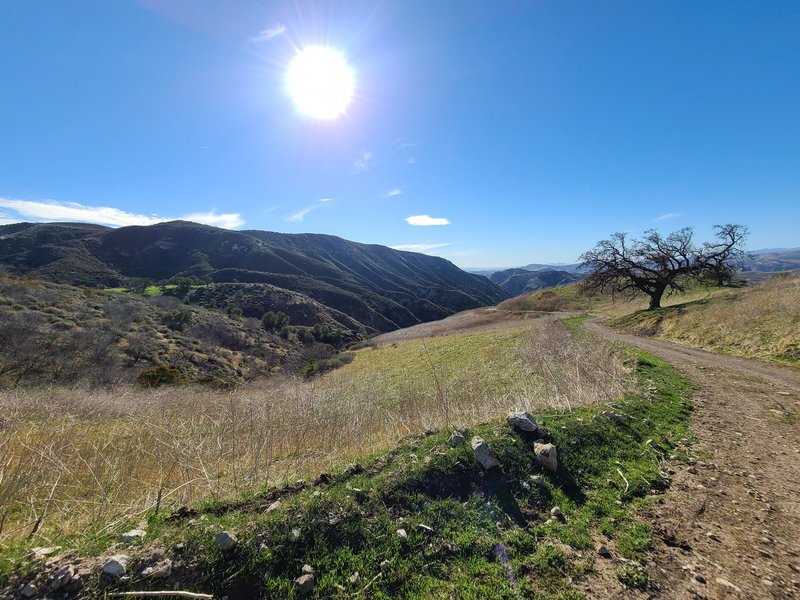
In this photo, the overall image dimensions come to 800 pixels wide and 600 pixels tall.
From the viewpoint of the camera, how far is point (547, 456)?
460 cm

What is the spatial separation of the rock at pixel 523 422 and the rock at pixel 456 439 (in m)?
0.90

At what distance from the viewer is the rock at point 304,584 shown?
2789mm

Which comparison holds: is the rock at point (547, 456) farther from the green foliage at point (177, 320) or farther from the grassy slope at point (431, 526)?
the green foliage at point (177, 320)

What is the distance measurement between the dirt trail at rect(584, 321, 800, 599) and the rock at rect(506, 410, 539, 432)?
5.48ft

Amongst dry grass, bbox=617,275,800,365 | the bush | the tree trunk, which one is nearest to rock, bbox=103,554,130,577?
dry grass, bbox=617,275,800,365

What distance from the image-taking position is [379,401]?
11305 millimetres

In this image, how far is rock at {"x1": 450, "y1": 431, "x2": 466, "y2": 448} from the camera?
16.3 feet

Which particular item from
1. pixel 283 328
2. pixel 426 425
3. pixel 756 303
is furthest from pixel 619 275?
pixel 283 328

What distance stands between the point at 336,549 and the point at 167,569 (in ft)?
4.64

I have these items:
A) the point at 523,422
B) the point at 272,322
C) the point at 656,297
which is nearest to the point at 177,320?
the point at 272,322

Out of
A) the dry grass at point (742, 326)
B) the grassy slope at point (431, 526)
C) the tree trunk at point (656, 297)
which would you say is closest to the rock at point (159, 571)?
the grassy slope at point (431, 526)

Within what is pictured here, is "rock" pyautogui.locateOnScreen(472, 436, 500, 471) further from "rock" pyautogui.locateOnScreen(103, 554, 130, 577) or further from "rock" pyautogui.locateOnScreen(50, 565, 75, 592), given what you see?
"rock" pyautogui.locateOnScreen(50, 565, 75, 592)

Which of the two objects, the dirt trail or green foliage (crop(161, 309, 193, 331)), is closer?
the dirt trail

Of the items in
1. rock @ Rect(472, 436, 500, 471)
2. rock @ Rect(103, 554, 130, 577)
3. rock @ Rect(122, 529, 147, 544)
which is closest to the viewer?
rock @ Rect(103, 554, 130, 577)
